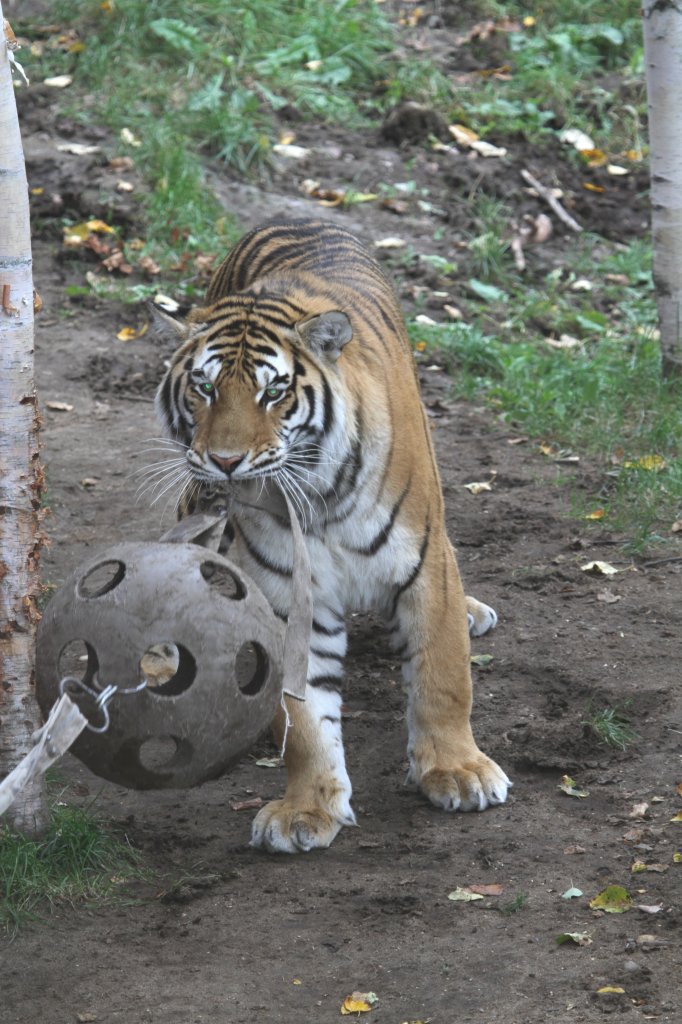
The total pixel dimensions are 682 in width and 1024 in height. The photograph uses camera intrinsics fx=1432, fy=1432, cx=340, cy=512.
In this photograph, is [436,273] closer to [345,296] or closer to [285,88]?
[285,88]

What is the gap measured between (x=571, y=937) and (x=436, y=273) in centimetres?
569

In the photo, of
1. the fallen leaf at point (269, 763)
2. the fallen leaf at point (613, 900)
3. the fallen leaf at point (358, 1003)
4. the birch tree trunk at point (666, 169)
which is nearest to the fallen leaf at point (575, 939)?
the fallen leaf at point (613, 900)

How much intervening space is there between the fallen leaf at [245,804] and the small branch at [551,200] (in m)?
5.74

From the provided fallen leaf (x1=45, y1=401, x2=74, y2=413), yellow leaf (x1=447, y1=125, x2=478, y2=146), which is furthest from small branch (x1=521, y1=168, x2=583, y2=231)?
fallen leaf (x1=45, y1=401, x2=74, y2=413)

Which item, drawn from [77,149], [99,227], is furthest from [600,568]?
[77,149]

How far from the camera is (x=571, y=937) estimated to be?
329 cm

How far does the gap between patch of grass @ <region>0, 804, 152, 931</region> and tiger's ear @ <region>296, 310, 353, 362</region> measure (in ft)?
4.57

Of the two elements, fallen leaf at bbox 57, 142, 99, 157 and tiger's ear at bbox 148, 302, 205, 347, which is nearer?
tiger's ear at bbox 148, 302, 205, 347

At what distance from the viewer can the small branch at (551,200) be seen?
29.8ft

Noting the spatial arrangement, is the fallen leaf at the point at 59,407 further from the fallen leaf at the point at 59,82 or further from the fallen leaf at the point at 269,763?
the fallen leaf at the point at 59,82

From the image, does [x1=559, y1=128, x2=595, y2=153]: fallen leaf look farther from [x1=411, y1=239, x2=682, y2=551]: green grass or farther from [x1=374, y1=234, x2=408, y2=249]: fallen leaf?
[x1=374, y1=234, x2=408, y2=249]: fallen leaf

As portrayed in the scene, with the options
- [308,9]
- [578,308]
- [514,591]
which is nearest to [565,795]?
[514,591]

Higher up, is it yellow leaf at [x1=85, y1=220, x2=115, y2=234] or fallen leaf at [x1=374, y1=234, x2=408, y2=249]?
yellow leaf at [x1=85, y1=220, x2=115, y2=234]

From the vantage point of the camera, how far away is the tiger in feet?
12.2
